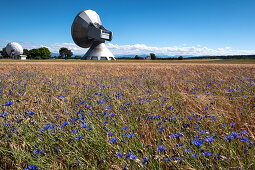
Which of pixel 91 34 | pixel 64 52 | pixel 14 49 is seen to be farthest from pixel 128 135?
pixel 64 52

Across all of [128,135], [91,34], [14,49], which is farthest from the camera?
[14,49]

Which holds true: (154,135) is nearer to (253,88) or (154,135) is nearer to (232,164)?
(232,164)

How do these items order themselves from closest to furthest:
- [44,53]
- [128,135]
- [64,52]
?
[128,135], [44,53], [64,52]

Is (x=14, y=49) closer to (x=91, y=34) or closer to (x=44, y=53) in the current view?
(x=44, y=53)

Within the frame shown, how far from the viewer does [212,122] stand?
2.34m

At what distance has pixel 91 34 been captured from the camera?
2218 inches

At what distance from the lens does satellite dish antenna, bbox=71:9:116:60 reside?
54.1 m

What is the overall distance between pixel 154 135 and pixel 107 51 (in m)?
63.6

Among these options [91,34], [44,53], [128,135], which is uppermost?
[91,34]

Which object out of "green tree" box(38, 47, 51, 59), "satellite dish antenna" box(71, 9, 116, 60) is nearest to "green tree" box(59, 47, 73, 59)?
"green tree" box(38, 47, 51, 59)

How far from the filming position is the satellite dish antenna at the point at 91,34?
54.1 meters

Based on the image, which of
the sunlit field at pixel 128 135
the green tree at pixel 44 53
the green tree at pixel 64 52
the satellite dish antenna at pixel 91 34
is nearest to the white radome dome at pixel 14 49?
the green tree at pixel 44 53

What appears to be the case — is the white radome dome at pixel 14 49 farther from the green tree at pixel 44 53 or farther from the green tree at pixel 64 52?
the green tree at pixel 64 52

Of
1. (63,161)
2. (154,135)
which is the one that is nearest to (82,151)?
(63,161)
